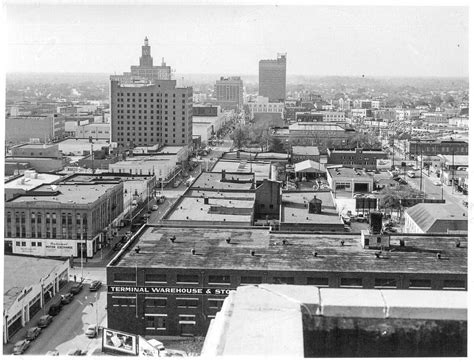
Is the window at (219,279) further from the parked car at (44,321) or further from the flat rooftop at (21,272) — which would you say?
the flat rooftop at (21,272)

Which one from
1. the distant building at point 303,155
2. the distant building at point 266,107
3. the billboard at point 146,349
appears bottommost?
the billboard at point 146,349

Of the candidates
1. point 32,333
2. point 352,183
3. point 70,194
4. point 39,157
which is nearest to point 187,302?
point 32,333

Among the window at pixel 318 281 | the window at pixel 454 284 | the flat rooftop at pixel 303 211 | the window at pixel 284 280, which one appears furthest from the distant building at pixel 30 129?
the window at pixel 454 284

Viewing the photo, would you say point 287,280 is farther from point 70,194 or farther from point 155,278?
point 70,194

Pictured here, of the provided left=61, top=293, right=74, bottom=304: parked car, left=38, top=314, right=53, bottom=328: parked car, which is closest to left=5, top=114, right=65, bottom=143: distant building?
left=61, top=293, right=74, bottom=304: parked car

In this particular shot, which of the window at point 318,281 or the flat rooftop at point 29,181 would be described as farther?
the flat rooftop at point 29,181

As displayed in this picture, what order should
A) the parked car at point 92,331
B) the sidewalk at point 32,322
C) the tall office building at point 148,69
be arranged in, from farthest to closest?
the tall office building at point 148,69
the parked car at point 92,331
the sidewalk at point 32,322

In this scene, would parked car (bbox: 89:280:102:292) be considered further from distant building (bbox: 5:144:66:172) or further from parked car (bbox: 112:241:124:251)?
distant building (bbox: 5:144:66:172)
